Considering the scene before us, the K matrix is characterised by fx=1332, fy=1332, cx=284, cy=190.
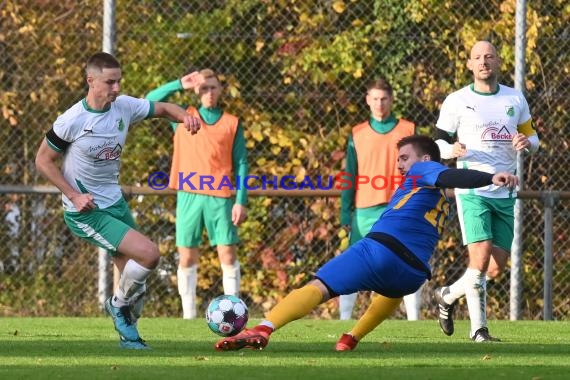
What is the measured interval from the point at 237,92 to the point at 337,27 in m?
1.15

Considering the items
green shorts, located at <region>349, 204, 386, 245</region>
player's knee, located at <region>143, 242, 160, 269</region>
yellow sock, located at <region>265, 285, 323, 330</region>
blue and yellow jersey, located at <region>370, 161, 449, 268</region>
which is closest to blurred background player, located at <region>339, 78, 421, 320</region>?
green shorts, located at <region>349, 204, 386, 245</region>

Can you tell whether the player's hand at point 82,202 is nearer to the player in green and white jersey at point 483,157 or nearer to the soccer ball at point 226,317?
the soccer ball at point 226,317

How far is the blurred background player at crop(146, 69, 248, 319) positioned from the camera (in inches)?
467

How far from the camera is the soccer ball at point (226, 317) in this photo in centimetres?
822

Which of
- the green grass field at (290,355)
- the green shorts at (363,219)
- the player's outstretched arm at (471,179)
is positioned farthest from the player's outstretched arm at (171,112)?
the green shorts at (363,219)

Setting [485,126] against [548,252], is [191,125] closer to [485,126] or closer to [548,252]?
[485,126]

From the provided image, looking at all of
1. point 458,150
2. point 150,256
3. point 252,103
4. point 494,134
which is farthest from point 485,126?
point 252,103

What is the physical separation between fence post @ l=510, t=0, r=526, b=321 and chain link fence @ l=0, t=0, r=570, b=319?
332 millimetres

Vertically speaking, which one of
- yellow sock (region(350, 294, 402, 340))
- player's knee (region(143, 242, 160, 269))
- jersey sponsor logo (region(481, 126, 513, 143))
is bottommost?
yellow sock (region(350, 294, 402, 340))

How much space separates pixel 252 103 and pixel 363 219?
1.89m

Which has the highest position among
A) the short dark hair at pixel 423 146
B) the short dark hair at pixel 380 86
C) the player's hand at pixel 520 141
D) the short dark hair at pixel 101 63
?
the short dark hair at pixel 380 86

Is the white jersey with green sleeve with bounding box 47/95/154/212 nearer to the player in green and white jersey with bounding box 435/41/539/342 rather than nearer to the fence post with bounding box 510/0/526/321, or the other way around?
the player in green and white jersey with bounding box 435/41/539/342

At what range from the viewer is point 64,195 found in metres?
8.35

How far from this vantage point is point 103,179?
848 cm
